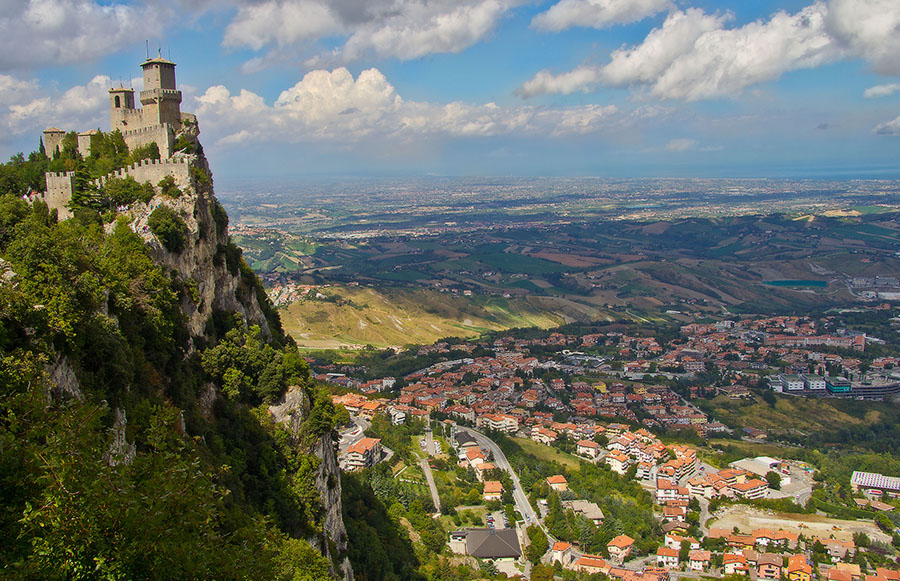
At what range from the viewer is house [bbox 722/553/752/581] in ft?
136

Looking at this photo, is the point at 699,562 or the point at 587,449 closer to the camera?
the point at 699,562

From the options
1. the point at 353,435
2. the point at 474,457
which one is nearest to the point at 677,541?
the point at 474,457

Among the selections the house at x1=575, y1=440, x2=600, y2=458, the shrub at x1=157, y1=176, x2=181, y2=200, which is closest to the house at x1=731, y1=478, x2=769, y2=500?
the house at x1=575, y1=440, x2=600, y2=458

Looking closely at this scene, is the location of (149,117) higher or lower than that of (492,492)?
higher

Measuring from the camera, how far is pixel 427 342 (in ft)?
346

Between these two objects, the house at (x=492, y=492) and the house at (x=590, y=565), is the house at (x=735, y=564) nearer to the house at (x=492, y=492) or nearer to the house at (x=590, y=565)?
the house at (x=590, y=565)

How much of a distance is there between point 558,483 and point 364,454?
1452 cm

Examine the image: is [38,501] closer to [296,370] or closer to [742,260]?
[296,370]

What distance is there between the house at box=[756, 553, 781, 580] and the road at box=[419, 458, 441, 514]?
768 inches

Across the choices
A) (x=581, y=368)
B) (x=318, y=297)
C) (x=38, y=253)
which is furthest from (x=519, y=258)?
(x=38, y=253)

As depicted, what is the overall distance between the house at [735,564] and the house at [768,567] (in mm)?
694

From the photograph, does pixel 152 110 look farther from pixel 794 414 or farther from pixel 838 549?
pixel 794 414

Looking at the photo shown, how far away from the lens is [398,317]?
4560 inches

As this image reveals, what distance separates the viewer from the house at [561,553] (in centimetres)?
4112
